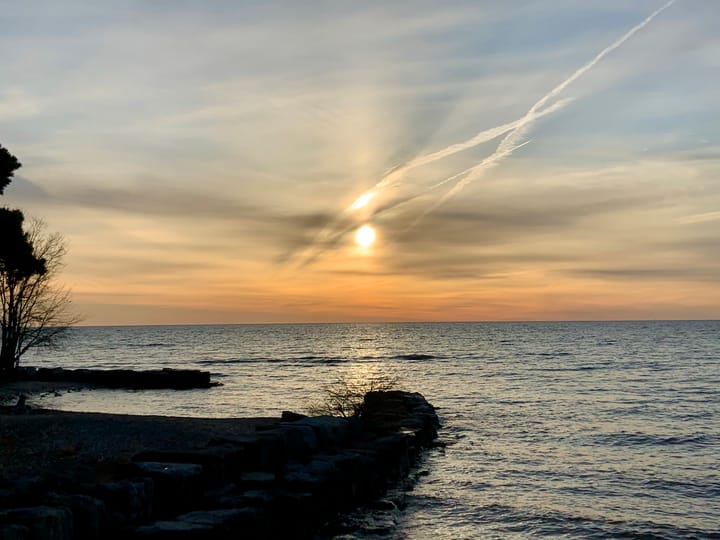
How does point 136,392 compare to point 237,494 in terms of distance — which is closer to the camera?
point 237,494

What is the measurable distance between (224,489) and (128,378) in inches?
1691

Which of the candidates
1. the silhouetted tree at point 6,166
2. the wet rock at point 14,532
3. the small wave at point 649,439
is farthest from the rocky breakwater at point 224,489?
the silhouetted tree at point 6,166

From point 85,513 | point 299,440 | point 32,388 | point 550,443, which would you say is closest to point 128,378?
point 32,388

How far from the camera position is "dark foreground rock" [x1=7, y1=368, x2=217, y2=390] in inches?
1996

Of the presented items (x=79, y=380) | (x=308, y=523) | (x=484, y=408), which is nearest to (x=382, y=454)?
(x=308, y=523)

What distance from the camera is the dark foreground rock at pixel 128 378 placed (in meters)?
50.7

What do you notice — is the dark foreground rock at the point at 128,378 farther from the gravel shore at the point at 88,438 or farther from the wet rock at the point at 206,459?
the wet rock at the point at 206,459

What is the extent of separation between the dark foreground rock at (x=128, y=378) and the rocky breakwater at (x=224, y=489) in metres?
32.8

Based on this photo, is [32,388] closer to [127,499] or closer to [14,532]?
[127,499]

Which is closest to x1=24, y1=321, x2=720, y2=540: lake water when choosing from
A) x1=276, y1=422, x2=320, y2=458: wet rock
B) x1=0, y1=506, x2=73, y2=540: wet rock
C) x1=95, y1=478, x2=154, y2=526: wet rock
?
x1=276, y1=422, x2=320, y2=458: wet rock

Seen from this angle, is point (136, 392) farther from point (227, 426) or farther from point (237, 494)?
point (237, 494)

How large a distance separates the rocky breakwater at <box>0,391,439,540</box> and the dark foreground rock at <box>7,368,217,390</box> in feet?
108

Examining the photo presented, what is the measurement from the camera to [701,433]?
2766 cm

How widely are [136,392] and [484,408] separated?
24.6m
